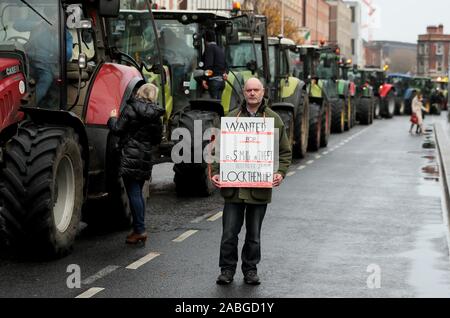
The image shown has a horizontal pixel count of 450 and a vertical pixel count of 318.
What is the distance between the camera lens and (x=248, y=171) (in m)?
8.49

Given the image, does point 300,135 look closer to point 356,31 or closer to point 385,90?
point 385,90

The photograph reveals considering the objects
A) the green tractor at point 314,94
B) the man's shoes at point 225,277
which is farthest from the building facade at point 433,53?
the man's shoes at point 225,277

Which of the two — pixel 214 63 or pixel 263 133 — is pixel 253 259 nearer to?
pixel 263 133

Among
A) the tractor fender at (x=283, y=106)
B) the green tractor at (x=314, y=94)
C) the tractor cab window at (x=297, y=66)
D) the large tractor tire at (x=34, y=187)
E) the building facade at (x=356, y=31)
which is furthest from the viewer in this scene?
the building facade at (x=356, y=31)

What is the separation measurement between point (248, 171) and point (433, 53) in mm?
193549

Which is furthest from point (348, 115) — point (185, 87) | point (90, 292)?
point (90, 292)

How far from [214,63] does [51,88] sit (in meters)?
5.81

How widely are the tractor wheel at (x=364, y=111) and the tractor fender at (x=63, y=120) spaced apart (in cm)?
3611

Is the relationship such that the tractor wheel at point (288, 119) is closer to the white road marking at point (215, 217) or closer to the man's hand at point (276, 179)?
the white road marking at point (215, 217)

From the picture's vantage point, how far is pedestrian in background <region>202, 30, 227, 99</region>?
15445 mm

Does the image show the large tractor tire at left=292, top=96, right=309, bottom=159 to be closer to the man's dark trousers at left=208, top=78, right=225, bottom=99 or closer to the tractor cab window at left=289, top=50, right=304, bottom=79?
the tractor cab window at left=289, top=50, right=304, bottom=79

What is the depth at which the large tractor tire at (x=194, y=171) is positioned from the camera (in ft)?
Result: 47.0

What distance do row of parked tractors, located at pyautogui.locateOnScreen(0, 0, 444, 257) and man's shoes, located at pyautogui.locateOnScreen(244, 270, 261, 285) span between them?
6.16 ft
